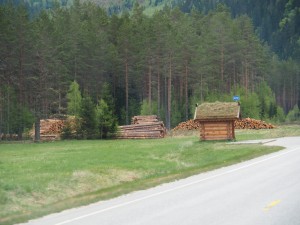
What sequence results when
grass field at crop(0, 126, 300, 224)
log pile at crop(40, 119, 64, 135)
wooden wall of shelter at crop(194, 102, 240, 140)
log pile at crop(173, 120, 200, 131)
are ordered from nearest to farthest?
grass field at crop(0, 126, 300, 224), wooden wall of shelter at crop(194, 102, 240, 140), log pile at crop(40, 119, 64, 135), log pile at crop(173, 120, 200, 131)

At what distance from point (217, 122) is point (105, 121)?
1420 centimetres

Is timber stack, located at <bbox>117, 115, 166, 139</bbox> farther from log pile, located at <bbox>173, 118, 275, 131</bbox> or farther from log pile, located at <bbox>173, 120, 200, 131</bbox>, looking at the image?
log pile, located at <bbox>173, 118, 275, 131</bbox>

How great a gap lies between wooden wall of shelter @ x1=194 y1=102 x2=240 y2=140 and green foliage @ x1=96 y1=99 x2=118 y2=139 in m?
12.2

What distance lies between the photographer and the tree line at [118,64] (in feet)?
202

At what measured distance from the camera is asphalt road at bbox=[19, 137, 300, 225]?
11203mm

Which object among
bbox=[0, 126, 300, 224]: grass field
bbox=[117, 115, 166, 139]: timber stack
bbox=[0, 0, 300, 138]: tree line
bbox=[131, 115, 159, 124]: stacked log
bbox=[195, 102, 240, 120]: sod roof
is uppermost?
bbox=[0, 0, 300, 138]: tree line

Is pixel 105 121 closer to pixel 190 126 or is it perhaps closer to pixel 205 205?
pixel 190 126

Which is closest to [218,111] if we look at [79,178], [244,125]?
[244,125]

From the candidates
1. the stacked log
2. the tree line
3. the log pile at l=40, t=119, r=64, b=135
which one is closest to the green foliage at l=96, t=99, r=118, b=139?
the tree line

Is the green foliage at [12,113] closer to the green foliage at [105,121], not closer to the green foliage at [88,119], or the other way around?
the green foliage at [88,119]

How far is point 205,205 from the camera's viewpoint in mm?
13141

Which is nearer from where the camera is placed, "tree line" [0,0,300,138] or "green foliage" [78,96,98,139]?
"green foliage" [78,96,98,139]

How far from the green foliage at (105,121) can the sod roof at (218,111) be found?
1196 cm

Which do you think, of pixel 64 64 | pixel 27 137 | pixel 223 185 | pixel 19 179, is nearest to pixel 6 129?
pixel 27 137
